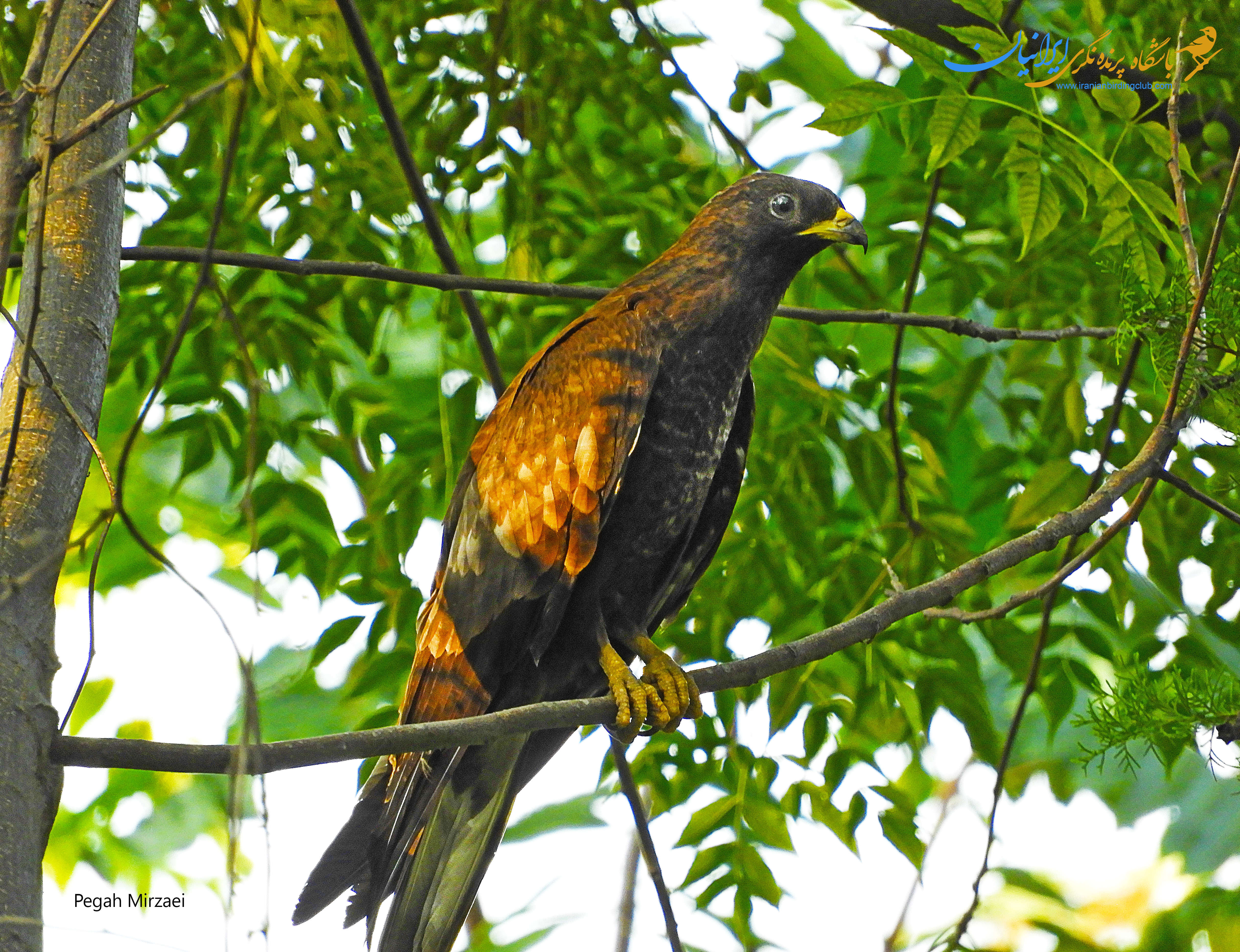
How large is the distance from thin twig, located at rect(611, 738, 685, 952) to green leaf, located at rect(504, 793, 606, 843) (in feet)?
9.15

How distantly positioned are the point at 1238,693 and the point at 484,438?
1727 millimetres

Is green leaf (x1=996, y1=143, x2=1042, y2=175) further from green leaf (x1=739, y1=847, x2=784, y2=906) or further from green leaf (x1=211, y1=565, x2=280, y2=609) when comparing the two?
green leaf (x1=211, y1=565, x2=280, y2=609)

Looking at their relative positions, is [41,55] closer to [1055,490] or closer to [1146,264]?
[1146,264]

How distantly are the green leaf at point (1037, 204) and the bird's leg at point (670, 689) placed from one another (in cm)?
122

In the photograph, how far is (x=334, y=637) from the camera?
3172 millimetres

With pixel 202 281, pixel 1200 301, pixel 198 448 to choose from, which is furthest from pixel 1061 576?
pixel 198 448

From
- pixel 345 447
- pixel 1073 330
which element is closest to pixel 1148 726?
pixel 1073 330

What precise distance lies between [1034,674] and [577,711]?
1303 mm

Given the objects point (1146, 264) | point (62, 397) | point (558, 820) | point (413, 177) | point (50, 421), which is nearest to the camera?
point (62, 397)

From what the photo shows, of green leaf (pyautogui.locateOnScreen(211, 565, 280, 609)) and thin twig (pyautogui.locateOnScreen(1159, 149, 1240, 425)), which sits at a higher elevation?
green leaf (pyautogui.locateOnScreen(211, 565, 280, 609))

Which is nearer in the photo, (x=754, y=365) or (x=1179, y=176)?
(x=1179, y=176)

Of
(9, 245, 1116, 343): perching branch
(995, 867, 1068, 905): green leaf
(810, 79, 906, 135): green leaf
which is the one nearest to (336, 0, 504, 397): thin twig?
(9, 245, 1116, 343): perching branch

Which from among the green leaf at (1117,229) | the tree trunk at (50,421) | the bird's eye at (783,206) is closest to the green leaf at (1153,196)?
the green leaf at (1117,229)

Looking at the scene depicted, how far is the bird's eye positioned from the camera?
9.34 ft
